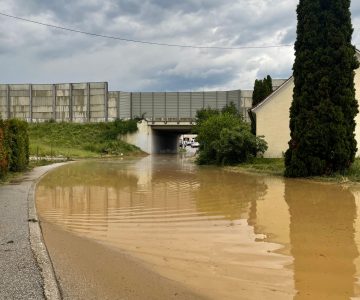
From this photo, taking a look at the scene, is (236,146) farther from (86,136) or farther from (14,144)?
(86,136)

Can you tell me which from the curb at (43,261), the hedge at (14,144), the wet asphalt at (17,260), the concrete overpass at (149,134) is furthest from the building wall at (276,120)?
the concrete overpass at (149,134)

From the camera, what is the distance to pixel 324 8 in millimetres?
20000

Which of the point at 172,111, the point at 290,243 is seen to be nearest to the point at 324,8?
the point at 290,243

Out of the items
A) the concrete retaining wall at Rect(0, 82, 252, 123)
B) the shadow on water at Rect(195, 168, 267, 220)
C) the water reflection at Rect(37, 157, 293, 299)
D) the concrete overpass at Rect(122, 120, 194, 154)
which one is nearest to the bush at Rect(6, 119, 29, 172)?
the water reflection at Rect(37, 157, 293, 299)

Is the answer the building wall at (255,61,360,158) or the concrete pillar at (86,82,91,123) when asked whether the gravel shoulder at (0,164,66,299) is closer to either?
the building wall at (255,61,360,158)

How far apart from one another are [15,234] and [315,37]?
16693 millimetres

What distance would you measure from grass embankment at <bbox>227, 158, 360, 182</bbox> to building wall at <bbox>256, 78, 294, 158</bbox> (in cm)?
183

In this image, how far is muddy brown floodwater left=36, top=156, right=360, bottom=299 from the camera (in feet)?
18.6

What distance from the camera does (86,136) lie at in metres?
66.6

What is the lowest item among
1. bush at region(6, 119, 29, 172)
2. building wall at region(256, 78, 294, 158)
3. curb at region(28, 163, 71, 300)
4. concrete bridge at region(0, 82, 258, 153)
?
curb at region(28, 163, 71, 300)

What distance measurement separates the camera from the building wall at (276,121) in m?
30.5

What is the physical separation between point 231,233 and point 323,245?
70.6 inches

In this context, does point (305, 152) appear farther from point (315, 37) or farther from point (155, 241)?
point (155, 241)

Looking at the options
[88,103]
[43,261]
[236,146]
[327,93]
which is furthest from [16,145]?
[88,103]
